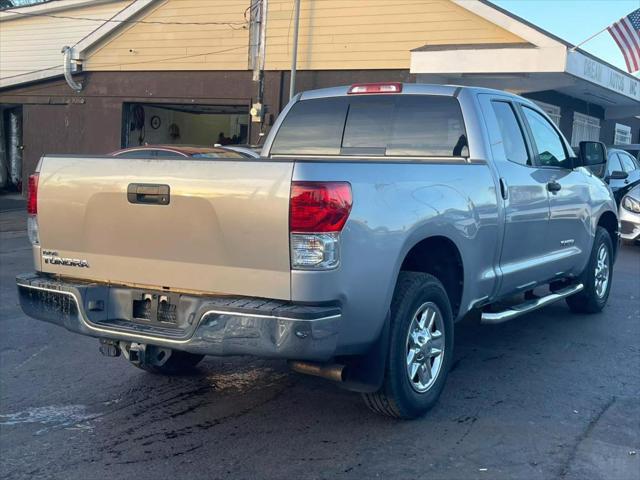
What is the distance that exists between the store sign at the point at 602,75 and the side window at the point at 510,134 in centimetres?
786

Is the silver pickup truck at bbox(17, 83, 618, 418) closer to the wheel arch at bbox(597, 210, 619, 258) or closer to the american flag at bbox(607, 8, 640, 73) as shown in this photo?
the wheel arch at bbox(597, 210, 619, 258)

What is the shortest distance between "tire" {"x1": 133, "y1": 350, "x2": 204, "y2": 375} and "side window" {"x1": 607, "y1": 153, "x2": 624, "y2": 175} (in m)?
10.7

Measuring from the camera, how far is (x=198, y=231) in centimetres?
393

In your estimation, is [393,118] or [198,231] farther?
[393,118]

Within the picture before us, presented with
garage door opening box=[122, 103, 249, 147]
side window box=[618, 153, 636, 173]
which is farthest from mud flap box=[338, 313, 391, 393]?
garage door opening box=[122, 103, 249, 147]

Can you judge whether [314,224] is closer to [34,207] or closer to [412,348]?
[412,348]

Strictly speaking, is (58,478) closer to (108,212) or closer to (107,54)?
(108,212)

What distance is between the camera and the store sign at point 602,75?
13195 millimetres

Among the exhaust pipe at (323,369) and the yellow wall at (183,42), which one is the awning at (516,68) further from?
the exhaust pipe at (323,369)

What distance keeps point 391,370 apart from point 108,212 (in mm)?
1835

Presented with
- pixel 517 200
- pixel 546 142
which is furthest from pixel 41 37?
pixel 517 200

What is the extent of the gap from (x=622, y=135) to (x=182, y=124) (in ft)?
46.9

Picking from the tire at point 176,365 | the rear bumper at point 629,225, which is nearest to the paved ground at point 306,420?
the tire at point 176,365

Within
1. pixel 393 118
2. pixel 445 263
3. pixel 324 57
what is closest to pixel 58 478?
pixel 445 263
